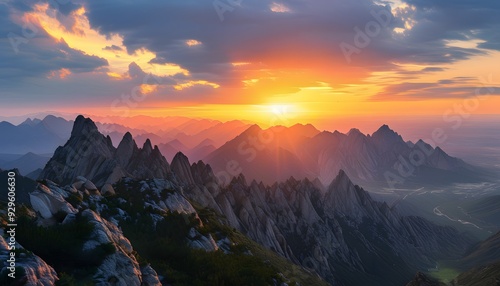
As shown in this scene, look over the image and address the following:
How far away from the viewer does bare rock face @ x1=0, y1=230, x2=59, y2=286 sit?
29859 millimetres

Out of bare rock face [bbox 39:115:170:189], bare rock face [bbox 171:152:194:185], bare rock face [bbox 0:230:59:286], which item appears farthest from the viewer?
bare rock face [bbox 171:152:194:185]

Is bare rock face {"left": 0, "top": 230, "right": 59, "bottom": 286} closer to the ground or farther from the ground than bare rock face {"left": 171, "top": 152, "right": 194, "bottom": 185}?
farther from the ground

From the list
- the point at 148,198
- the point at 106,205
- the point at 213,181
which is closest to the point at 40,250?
the point at 106,205

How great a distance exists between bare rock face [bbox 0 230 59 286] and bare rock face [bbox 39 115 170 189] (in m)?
111

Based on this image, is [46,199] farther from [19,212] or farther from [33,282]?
[33,282]

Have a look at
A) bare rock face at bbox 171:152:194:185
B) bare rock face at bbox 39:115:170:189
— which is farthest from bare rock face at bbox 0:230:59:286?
bare rock face at bbox 171:152:194:185

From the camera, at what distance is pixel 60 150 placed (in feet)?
568

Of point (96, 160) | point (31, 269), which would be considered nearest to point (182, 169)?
point (96, 160)

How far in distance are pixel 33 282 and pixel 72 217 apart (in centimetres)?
1489

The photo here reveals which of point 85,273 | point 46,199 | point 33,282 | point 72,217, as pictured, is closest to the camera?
point 33,282

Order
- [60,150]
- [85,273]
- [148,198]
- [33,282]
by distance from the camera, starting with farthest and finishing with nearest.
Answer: [60,150]
[148,198]
[85,273]
[33,282]

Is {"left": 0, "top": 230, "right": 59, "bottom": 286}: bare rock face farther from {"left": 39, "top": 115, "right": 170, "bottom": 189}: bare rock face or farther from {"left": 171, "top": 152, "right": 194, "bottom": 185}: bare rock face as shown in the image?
{"left": 171, "top": 152, "right": 194, "bottom": 185}: bare rock face

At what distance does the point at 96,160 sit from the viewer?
162m

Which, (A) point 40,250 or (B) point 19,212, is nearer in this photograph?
(A) point 40,250
